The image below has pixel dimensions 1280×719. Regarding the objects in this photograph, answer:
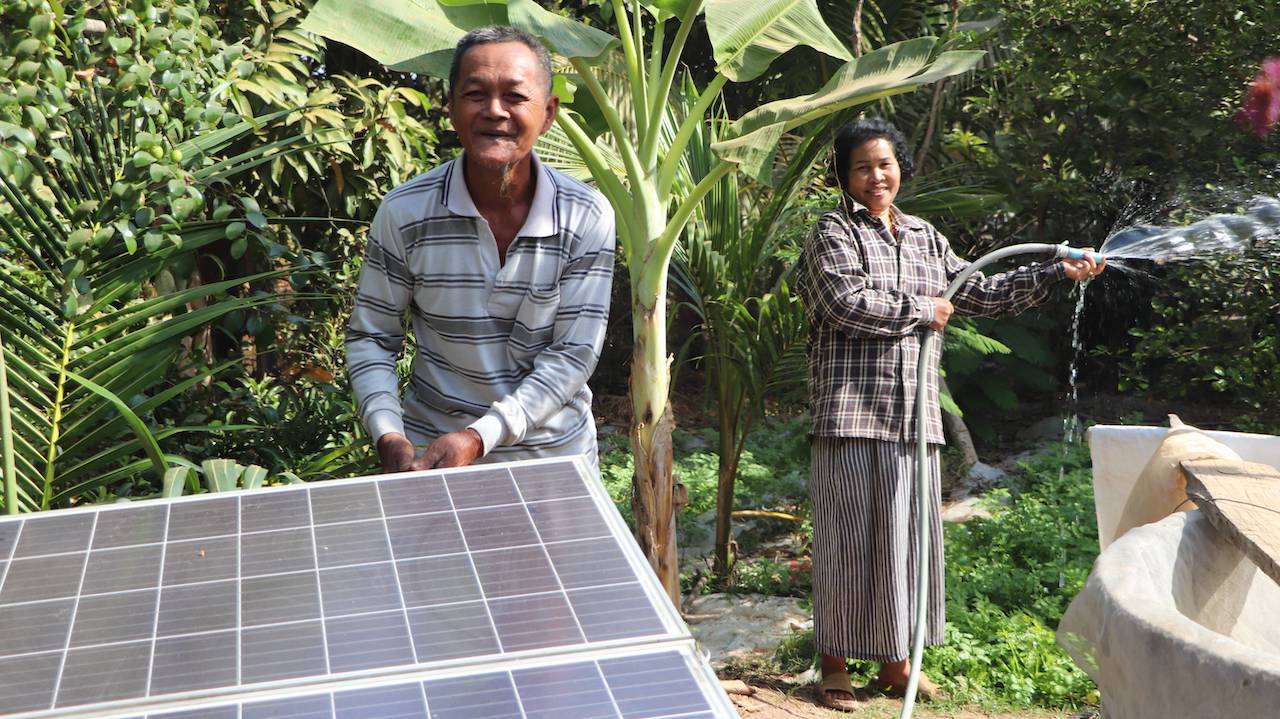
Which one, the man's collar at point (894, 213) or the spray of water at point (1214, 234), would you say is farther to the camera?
the spray of water at point (1214, 234)

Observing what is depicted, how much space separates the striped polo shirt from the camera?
298 centimetres

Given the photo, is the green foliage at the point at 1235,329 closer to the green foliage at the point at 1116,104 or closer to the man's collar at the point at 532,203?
the green foliage at the point at 1116,104

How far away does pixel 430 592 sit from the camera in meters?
2.01

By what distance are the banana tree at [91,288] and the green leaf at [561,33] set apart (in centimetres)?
110

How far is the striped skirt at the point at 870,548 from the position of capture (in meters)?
4.61

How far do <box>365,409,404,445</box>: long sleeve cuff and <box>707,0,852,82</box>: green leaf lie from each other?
213 centimetres

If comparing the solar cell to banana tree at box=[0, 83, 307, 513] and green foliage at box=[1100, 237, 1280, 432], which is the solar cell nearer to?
banana tree at box=[0, 83, 307, 513]

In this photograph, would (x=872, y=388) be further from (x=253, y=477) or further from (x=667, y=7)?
(x=253, y=477)

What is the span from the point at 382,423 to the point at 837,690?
2.58 meters

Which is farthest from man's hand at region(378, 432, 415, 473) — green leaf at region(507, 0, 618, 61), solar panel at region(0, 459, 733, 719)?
green leaf at region(507, 0, 618, 61)

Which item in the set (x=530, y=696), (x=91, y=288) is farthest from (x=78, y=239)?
(x=530, y=696)

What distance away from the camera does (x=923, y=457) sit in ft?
14.5

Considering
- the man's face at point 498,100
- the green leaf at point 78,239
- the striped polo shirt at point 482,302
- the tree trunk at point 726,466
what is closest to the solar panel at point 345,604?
the striped polo shirt at point 482,302

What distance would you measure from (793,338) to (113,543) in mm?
4010
